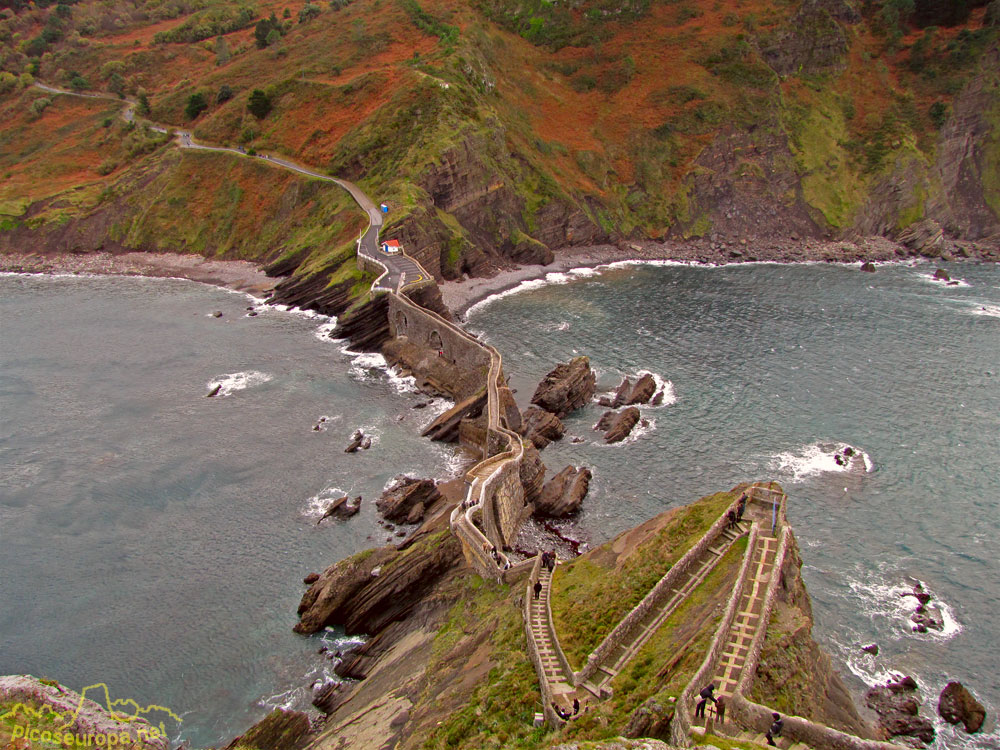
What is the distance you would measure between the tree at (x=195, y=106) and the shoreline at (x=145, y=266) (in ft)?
120

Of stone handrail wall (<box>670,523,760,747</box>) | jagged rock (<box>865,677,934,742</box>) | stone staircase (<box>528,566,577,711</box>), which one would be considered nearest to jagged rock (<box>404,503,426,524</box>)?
stone staircase (<box>528,566,577,711</box>)

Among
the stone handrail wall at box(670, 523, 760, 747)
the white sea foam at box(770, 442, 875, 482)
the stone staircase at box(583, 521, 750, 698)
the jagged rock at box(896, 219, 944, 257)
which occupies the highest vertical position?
the stone handrail wall at box(670, 523, 760, 747)

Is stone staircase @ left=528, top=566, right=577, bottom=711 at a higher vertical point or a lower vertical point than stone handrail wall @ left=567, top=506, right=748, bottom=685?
lower

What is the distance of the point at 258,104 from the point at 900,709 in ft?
443

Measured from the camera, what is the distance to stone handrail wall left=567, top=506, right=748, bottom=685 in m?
28.9

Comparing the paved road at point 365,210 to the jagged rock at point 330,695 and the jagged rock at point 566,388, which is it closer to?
the jagged rock at point 566,388

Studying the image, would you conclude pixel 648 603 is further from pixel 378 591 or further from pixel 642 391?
pixel 642 391

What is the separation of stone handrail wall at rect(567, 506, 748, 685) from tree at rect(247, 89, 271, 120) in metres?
125

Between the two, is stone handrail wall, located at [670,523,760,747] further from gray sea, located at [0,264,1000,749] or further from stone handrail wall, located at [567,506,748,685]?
gray sea, located at [0,264,1000,749]

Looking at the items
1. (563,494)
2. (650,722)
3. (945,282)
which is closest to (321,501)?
(563,494)

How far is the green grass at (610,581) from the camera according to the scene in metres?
31.5

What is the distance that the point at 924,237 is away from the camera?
131m

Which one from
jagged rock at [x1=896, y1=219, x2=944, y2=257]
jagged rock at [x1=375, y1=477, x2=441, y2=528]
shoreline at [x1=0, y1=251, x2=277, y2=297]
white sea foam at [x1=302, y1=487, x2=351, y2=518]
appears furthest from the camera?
jagged rock at [x1=896, y1=219, x2=944, y2=257]

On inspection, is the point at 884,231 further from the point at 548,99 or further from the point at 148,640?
the point at 148,640
